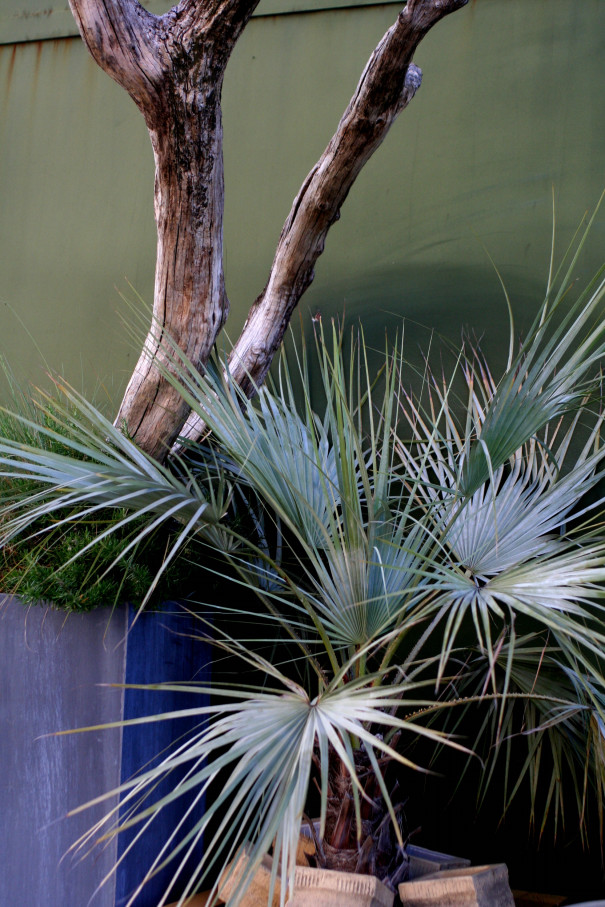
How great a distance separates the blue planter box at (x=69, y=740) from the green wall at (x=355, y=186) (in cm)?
125

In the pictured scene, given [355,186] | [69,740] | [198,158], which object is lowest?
[69,740]

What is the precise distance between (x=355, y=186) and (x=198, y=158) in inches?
39.6

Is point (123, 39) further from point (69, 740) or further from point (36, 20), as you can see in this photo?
point (36, 20)

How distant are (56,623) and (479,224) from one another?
179 centimetres

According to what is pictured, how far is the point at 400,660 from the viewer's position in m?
2.32

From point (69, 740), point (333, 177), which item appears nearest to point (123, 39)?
point (333, 177)

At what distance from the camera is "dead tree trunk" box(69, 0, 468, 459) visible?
5.57 feet

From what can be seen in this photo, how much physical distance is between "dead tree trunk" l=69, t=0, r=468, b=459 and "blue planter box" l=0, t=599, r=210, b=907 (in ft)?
1.65

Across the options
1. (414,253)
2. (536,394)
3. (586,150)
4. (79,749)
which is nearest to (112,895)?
(79,749)

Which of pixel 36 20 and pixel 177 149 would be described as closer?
pixel 177 149

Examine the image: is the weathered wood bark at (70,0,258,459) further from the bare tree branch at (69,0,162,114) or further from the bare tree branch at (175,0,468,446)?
the bare tree branch at (175,0,468,446)

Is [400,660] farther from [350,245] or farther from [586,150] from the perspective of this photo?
[586,150]

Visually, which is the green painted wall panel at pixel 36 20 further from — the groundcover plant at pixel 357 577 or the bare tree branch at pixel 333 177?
the groundcover plant at pixel 357 577

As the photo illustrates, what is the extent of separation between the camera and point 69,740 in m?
1.76
